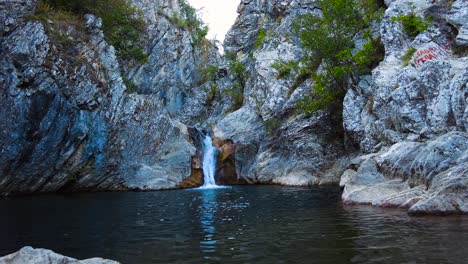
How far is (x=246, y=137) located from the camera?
146ft

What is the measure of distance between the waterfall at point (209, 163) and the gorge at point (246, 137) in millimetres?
164

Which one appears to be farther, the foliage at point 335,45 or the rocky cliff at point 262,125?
the foliage at point 335,45

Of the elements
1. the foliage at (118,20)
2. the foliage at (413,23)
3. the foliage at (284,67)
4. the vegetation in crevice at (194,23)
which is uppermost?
the vegetation in crevice at (194,23)

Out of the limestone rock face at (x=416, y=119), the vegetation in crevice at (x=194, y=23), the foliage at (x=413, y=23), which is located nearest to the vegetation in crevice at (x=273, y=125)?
the limestone rock face at (x=416, y=119)

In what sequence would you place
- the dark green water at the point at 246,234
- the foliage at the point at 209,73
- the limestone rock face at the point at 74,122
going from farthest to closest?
the foliage at the point at 209,73, the limestone rock face at the point at 74,122, the dark green water at the point at 246,234

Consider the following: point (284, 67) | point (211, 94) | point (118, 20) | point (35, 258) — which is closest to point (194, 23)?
point (211, 94)

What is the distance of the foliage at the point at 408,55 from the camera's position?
29297 mm

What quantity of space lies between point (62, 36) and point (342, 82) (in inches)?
1019

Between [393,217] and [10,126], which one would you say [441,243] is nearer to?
[393,217]

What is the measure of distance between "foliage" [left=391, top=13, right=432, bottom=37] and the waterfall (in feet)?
72.4

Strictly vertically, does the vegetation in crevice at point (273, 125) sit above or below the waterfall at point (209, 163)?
above

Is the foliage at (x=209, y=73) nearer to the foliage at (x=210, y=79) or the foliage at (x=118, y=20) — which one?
the foliage at (x=210, y=79)

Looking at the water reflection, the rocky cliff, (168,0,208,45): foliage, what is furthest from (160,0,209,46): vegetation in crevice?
the water reflection

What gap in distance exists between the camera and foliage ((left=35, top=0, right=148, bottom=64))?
1539 inches
